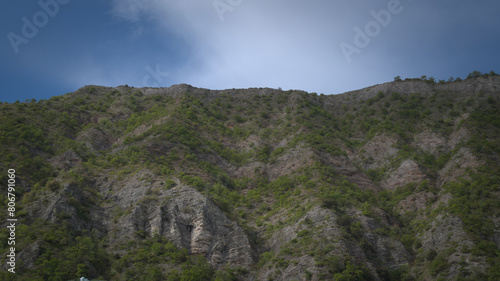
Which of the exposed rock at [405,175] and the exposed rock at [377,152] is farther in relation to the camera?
the exposed rock at [377,152]

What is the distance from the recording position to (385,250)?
42.0 meters

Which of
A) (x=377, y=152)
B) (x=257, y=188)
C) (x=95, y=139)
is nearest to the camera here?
(x=257, y=188)

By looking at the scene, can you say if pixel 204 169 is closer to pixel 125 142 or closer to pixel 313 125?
pixel 125 142

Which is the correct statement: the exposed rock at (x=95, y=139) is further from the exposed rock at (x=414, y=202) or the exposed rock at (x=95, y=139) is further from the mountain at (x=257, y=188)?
the exposed rock at (x=414, y=202)

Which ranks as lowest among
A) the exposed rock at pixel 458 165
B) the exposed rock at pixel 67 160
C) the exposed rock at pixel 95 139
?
the exposed rock at pixel 458 165

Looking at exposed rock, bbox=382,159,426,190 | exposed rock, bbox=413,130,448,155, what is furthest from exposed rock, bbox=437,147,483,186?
exposed rock, bbox=413,130,448,155

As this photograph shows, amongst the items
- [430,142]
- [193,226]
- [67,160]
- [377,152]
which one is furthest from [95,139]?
[430,142]

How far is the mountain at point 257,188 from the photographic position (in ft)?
128

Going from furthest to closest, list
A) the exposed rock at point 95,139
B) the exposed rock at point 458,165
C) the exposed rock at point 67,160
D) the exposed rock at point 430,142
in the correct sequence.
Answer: the exposed rock at point 95,139 < the exposed rock at point 430,142 < the exposed rock at point 67,160 < the exposed rock at point 458,165

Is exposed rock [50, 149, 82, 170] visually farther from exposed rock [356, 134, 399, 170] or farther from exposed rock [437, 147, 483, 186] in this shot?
exposed rock [437, 147, 483, 186]

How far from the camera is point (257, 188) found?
56.2m

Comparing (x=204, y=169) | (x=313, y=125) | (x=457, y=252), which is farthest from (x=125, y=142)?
(x=457, y=252)
